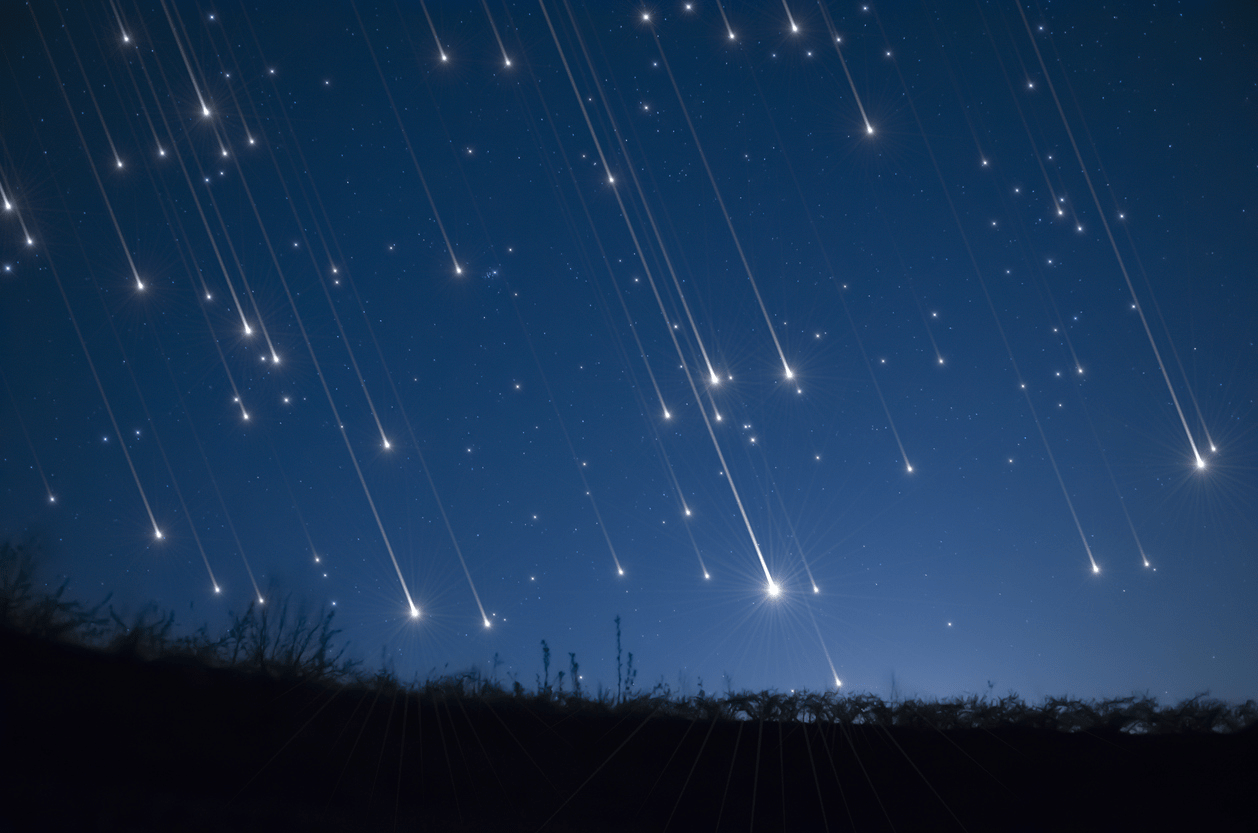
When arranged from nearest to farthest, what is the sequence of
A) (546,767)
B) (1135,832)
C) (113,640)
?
(1135,832), (546,767), (113,640)

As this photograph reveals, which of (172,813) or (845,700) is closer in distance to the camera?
(172,813)

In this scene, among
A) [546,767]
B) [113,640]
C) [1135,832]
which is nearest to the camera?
[1135,832]

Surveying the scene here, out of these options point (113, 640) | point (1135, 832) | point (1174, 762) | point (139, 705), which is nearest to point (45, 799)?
point (139, 705)

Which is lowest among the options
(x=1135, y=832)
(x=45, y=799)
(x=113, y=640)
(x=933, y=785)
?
(x=1135, y=832)

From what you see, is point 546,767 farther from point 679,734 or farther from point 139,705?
point 139,705

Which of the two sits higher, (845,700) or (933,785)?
(845,700)
